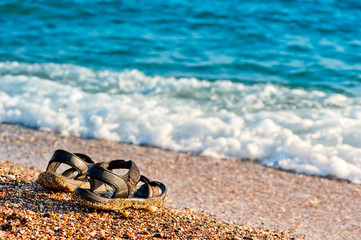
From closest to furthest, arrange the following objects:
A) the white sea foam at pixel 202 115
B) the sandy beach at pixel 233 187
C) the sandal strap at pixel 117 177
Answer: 1. the sandal strap at pixel 117 177
2. the sandy beach at pixel 233 187
3. the white sea foam at pixel 202 115

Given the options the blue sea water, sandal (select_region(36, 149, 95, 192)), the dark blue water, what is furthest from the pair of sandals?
the dark blue water

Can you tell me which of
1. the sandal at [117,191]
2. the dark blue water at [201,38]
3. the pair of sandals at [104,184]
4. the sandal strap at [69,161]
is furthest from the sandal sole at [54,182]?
the dark blue water at [201,38]

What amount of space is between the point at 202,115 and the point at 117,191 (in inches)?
139

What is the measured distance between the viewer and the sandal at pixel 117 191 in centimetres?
312

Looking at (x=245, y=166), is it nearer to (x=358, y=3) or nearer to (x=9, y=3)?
(x=358, y=3)

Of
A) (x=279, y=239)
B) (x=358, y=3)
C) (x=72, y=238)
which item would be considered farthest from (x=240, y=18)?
(x=72, y=238)

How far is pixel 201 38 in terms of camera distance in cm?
1021

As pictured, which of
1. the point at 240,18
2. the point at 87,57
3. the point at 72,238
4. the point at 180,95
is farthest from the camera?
the point at 240,18

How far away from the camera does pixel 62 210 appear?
126 inches

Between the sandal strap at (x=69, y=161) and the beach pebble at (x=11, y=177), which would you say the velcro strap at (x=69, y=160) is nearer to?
the sandal strap at (x=69, y=161)

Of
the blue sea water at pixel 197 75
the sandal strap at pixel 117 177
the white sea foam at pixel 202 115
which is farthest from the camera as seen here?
the blue sea water at pixel 197 75

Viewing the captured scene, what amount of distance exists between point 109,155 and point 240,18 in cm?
676

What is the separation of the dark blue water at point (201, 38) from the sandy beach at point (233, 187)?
313cm

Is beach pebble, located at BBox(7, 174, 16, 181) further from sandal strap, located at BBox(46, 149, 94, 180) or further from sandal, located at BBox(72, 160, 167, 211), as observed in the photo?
sandal, located at BBox(72, 160, 167, 211)
